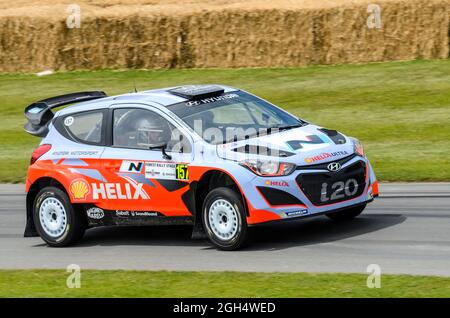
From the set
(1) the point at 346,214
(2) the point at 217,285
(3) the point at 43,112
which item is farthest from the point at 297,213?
(3) the point at 43,112

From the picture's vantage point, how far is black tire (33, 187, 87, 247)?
38.8 feet

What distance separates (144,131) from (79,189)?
1047 millimetres

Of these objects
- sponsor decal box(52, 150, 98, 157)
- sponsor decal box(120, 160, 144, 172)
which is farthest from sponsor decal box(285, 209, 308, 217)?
sponsor decal box(52, 150, 98, 157)

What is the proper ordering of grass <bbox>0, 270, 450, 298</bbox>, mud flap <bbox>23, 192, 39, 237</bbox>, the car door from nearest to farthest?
1. grass <bbox>0, 270, 450, 298</bbox>
2. the car door
3. mud flap <bbox>23, 192, 39, 237</bbox>

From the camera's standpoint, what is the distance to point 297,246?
10.8 m

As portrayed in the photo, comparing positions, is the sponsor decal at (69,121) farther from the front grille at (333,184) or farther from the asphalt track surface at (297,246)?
the front grille at (333,184)

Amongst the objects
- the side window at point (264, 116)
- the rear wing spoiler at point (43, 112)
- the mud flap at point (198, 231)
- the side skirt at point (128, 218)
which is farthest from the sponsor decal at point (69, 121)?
the mud flap at point (198, 231)

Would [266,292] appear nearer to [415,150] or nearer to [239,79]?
[415,150]

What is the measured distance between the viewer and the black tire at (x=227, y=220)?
10523 mm

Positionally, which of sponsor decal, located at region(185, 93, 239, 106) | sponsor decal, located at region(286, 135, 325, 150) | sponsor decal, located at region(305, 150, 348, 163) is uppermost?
sponsor decal, located at region(185, 93, 239, 106)

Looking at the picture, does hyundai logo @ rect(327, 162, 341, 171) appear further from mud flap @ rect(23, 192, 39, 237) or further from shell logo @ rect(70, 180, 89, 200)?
mud flap @ rect(23, 192, 39, 237)

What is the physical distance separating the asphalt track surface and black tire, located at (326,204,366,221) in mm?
89
